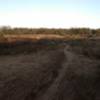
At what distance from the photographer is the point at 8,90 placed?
11.9 meters

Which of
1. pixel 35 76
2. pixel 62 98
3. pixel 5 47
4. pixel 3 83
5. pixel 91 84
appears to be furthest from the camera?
pixel 5 47

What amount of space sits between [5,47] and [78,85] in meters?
18.1

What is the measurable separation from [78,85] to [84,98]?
2157 mm

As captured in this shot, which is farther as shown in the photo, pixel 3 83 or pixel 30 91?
pixel 3 83

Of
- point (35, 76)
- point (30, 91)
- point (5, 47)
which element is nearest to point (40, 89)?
point (30, 91)

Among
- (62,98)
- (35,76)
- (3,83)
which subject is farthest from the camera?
(35,76)

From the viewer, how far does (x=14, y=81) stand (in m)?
13.6

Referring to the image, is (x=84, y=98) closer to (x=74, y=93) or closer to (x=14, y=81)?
(x=74, y=93)

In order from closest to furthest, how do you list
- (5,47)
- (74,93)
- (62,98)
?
(62,98) → (74,93) → (5,47)

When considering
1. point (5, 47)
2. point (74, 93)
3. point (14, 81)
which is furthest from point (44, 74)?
point (5, 47)

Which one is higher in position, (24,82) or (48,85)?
(24,82)

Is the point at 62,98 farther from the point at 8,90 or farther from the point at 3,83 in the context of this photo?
the point at 3,83

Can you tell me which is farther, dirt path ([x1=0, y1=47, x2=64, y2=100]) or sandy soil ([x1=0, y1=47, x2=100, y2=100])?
sandy soil ([x1=0, y1=47, x2=100, y2=100])

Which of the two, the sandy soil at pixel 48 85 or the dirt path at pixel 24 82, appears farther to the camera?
the sandy soil at pixel 48 85
